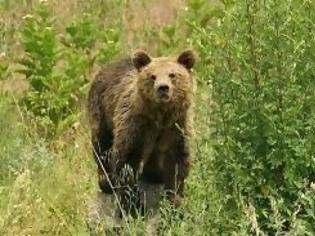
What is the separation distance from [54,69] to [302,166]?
4957mm

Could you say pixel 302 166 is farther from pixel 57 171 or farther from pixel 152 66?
pixel 57 171

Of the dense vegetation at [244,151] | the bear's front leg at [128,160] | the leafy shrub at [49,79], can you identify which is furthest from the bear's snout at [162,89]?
the leafy shrub at [49,79]

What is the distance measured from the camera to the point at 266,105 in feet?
22.9

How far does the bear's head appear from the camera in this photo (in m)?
7.94

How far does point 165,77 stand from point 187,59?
345mm

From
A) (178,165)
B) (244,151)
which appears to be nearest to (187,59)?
(178,165)

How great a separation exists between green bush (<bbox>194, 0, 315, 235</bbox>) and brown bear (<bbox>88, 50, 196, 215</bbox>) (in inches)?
33.8

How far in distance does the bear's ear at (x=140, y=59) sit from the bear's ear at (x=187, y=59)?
9.0 inches

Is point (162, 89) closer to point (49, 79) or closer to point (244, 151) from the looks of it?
point (244, 151)

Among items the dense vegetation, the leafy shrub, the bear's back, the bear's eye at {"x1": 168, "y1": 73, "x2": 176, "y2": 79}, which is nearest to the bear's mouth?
the bear's eye at {"x1": 168, "y1": 73, "x2": 176, "y2": 79}

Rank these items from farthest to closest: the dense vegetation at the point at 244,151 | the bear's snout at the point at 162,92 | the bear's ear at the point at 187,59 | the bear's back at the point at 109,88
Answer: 1. the bear's back at the point at 109,88
2. the bear's ear at the point at 187,59
3. the bear's snout at the point at 162,92
4. the dense vegetation at the point at 244,151

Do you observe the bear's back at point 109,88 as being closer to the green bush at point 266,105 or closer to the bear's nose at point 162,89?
the bear's nose at point 162,89

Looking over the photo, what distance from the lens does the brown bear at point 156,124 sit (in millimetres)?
8047

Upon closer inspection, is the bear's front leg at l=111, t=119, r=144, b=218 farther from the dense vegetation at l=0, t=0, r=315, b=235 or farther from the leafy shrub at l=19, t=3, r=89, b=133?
the leafy shrub at l=19, t=3, r=89, b=133
